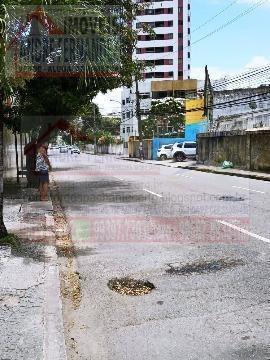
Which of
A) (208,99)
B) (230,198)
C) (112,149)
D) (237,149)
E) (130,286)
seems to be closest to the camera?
(130,286)

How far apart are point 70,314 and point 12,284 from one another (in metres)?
0.94

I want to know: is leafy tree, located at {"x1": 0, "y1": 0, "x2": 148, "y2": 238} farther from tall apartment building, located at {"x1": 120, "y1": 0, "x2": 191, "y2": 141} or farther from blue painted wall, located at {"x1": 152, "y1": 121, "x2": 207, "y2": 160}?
tall apartment building, located at {"x1": 120, "y1": 0, "x2": 191, "y2": 141}

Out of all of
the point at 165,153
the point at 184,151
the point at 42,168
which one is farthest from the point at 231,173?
the point at 165,153

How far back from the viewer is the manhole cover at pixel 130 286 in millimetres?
5418

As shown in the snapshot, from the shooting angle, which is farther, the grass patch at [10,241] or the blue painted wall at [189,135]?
the blue painted wall at [189,135]

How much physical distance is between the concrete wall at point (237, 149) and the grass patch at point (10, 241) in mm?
19073

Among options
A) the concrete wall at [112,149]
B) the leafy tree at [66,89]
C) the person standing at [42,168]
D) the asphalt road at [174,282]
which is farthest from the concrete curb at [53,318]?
the concrete wall at [112,149]

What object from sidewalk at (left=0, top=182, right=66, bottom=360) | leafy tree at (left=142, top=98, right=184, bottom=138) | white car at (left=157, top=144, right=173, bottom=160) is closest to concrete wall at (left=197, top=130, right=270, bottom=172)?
white car at (left=157, top=144, right=173, bottom=160)

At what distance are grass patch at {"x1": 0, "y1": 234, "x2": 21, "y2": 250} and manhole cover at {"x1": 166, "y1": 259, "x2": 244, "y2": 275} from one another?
241 cm

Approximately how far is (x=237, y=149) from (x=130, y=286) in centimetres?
2359

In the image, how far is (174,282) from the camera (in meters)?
5.71

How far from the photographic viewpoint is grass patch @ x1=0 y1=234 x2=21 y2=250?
709cm

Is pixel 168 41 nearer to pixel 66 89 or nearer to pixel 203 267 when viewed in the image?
pixel 66 89

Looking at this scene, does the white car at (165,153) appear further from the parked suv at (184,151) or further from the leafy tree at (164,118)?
the leafy tree at (164,118)
